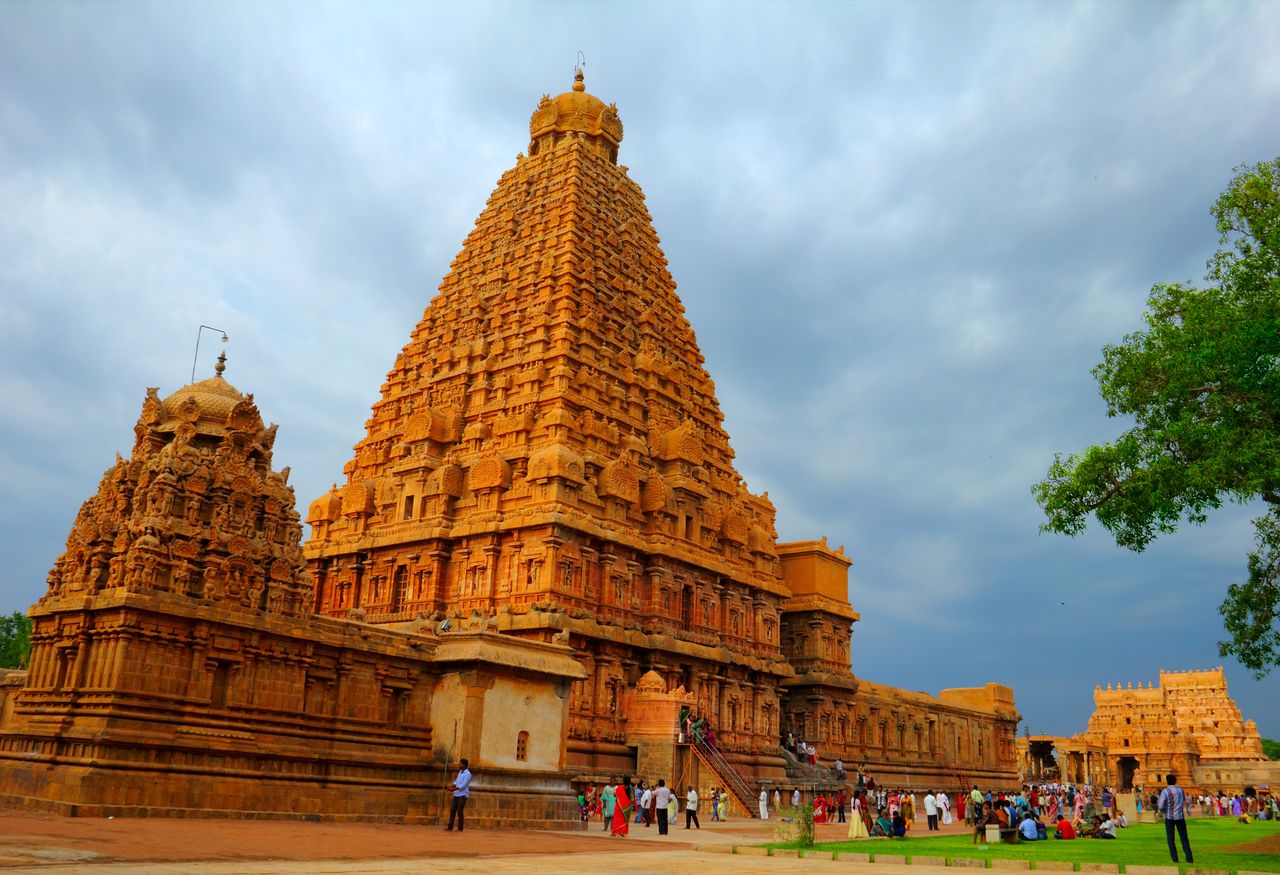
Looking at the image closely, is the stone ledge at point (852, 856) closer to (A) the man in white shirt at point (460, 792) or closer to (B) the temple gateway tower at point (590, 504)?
(A) the man in white shirt at point (460, 792)

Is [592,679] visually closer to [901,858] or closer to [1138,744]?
[901,858]

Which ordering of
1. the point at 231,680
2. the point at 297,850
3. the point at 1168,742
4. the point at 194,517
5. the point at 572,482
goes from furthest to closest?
the point at 1168,742, the point at 572,482, the point at 194,517, the point at 231,680, the point at 297,850

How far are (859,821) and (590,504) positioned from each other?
55.7 feet

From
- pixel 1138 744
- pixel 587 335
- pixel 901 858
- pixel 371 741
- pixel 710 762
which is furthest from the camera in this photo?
pixel 1138 744

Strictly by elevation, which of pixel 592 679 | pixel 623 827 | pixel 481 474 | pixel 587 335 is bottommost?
pixel 623 827

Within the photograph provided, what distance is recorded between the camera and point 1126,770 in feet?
310

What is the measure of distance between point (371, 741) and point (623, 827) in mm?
6747

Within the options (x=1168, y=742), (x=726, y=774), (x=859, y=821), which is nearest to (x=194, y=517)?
(x=859, y=821)

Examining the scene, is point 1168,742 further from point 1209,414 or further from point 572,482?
point 1209,414

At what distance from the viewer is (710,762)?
36.4m

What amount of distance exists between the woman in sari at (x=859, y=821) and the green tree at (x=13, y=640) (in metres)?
45.8

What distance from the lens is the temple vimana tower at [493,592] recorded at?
21.1 m

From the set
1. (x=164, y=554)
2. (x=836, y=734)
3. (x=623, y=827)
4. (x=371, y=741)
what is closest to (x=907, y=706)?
(x=836, y=734)

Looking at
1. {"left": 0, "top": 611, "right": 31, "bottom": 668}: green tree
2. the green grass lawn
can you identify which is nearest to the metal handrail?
the green grass lawn
